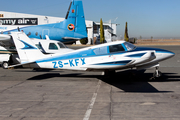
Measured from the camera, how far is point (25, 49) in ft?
34.2

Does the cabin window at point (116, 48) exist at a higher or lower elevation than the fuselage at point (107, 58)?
higher

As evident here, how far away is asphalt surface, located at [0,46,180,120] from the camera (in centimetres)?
554

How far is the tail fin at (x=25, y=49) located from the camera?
10.3 metres

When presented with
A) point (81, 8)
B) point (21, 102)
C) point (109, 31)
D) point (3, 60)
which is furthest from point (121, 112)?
point (109, 31)

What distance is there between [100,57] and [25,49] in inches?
161

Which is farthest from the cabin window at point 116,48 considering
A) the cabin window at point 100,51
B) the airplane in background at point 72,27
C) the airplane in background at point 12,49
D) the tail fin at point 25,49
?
the airplane in background at point 72,27

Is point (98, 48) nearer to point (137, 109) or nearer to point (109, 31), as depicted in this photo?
point (137, 109)

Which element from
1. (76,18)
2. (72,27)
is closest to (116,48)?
(72,27)

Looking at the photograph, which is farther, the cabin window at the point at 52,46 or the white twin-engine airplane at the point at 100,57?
the cabin window at the point at 52,46

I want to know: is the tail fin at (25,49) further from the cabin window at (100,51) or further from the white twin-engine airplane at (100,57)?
the cabin window at (100,51)

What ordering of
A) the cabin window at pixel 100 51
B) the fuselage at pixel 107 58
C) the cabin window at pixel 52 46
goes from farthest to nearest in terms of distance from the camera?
the cabin window at pixel 52 46
the cabin window at pixel 100 51
the fuselage at pixel 107 58

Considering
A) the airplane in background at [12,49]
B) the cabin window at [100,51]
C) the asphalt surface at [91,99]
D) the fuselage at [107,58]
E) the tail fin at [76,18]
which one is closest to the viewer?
the asphalt surface at [91,99]

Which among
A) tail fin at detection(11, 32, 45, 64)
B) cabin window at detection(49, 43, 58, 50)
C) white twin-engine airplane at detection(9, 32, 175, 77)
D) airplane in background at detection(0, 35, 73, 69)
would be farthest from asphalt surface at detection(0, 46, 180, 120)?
cabin window at detection(49, 43, 58, 50)

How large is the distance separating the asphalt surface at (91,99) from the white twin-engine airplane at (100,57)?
2.84 feet
